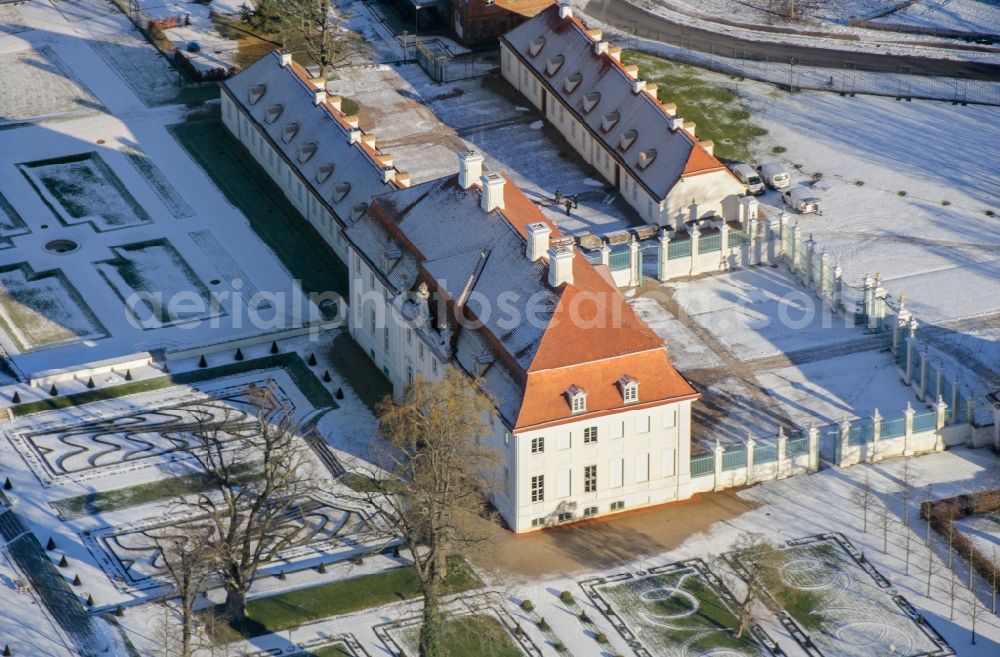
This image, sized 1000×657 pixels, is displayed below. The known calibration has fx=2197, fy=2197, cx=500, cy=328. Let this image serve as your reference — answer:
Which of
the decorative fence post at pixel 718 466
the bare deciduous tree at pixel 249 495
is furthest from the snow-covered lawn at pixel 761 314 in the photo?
the bare deciduous tree at pixel 249 495

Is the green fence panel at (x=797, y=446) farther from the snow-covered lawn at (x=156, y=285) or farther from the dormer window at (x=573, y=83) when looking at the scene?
the dormer window at (x=573, y=83)

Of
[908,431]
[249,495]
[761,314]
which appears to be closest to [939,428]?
[908,431]

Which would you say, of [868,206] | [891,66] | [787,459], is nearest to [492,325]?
[787,459]

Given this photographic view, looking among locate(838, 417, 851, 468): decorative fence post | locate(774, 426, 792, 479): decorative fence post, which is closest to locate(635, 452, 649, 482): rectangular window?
locate(774, 426, 792, 479): decorative fence post

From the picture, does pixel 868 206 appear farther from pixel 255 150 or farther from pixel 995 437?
pixel 255 150

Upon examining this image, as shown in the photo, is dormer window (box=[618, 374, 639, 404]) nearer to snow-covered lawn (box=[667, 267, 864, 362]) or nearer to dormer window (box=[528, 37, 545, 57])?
snow-covered lawn (box=[667, 267, 864, 362])

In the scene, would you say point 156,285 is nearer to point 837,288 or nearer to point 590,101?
point 590,101

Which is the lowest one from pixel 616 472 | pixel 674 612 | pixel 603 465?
pixel 674 612
